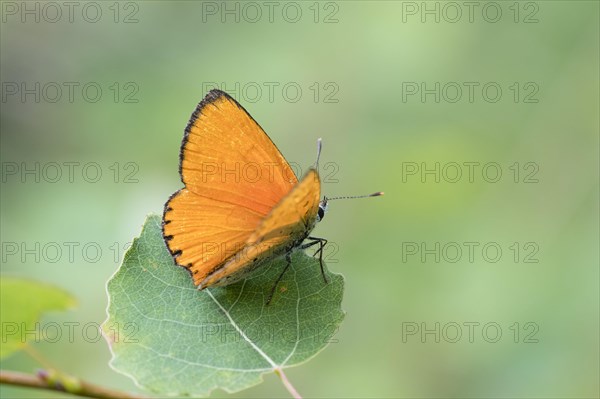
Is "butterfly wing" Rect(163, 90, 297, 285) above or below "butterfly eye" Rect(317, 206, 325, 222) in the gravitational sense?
above

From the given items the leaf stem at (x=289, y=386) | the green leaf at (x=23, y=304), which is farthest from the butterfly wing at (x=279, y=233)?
the green leaf at (x=23, y=304)

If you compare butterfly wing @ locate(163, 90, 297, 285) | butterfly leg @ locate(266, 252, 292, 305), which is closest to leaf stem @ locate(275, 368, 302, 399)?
butterfly leg @ locate(266, 252, 292, 305)

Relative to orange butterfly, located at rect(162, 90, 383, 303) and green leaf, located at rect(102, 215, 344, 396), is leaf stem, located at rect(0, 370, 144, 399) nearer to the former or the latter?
green leaf, located at rect(102, 215, 344, 396)

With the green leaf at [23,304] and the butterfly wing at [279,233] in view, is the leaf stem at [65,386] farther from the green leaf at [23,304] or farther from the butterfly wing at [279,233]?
the butterfly wing at [279,233]

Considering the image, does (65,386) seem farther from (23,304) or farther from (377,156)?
(377,156)

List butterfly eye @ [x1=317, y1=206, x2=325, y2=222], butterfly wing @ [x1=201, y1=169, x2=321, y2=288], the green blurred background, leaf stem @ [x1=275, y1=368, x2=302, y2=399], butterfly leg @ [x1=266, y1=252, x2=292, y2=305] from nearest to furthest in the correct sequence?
1. leaf stem @ [x1=275, y1=368, x2=302, y2=399]
2. butterfly wing @ [x1=201, y1=169, x2=321, y2=288]
3. butterfly leg @ [x1=266, y1=252, x2=292, y2=305]
4. butterfly eye @ [x1=317, y1=206, x2=325, y2=222]
5. the green blurred background

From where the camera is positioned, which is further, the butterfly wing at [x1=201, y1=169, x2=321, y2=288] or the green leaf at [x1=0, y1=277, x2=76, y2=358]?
the butterfly wing at [x1=201, y1=169, x2=321, y2=288]

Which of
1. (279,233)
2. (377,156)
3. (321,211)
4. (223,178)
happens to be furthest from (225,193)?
(377,156)
